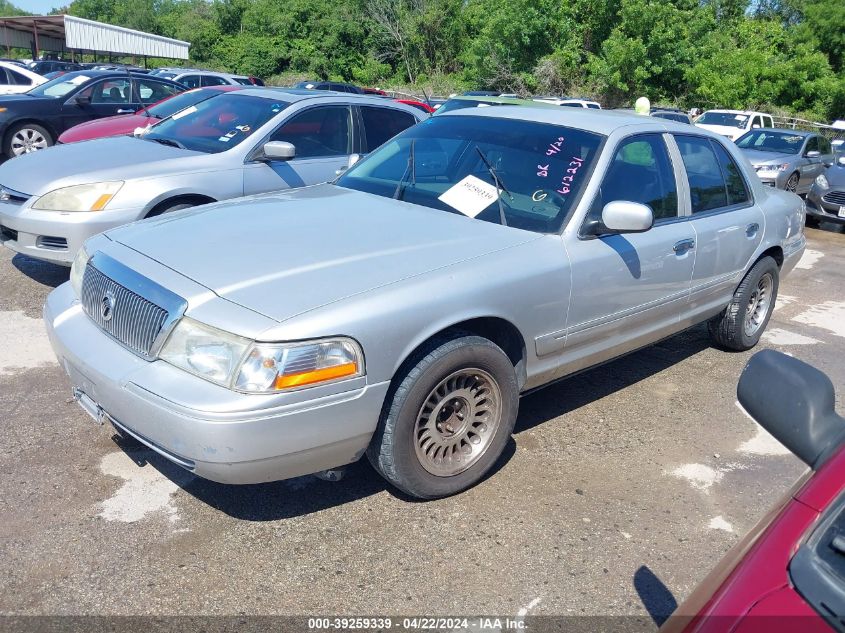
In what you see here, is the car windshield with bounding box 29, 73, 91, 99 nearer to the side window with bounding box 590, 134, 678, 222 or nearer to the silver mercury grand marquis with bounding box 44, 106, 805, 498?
the silver mercury grand marquis with bounding box 44, 106, 805, 498

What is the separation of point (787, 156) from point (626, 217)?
41.0 ft

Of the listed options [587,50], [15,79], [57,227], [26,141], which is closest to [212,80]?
[15,79]

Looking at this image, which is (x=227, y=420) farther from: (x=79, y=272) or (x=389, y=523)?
(x=79, y=272)

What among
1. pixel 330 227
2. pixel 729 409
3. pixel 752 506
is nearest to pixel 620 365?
pixel 729 409

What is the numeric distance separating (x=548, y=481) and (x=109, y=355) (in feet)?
7.03

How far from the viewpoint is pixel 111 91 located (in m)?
12.4

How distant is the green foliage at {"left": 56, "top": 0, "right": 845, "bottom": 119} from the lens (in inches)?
1286

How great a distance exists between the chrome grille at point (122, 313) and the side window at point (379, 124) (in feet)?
13.2

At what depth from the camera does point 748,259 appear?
18.3 ft

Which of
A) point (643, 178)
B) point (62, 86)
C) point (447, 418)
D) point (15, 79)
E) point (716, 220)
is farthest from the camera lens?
point (15, 79)

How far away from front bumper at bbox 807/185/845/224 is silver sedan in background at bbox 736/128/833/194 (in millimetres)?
1356

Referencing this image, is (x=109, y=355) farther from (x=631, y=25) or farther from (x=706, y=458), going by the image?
(x=631, y=25)

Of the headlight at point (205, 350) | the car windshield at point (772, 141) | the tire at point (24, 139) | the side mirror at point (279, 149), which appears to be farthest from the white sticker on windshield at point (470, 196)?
the car windshield at point (772, 141)

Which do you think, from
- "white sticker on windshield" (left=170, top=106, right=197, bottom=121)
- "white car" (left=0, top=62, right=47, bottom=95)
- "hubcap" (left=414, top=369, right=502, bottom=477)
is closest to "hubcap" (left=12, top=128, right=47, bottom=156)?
"white sticker on windshield" (left=170, top=106, right=197, bottom=121)
